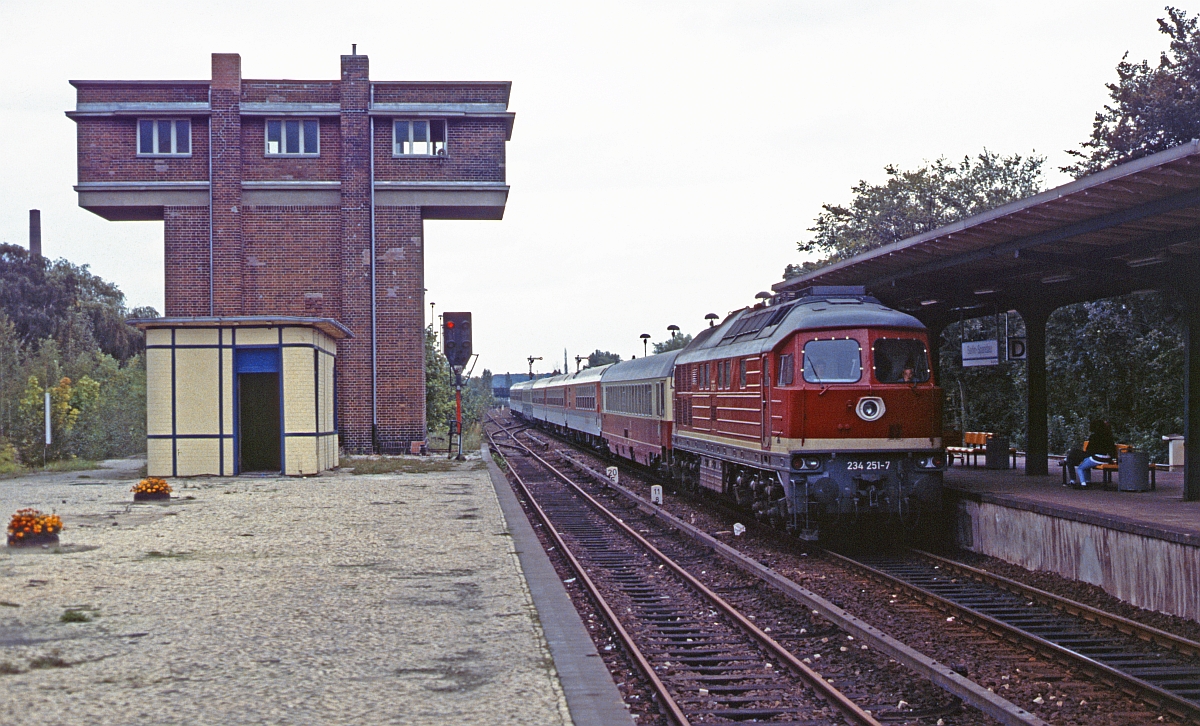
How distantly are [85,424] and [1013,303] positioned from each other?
52886mm

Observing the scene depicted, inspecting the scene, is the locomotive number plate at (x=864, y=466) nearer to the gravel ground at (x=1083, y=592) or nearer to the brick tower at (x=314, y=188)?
the gravel ground at (x=1083, y=592)

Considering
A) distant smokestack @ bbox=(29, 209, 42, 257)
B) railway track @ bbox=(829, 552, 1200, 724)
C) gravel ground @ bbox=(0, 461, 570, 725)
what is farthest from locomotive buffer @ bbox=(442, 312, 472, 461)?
distant smokestack @ bbox=(29, 209, 42, 257)

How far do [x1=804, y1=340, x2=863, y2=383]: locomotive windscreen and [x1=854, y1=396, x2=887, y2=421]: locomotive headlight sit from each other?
287mm

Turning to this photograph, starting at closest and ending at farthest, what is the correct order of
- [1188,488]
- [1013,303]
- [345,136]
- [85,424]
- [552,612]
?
[552,612], [1188,488], [1013,303], [345,136], [85,424]

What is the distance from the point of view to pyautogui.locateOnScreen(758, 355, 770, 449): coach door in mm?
14516

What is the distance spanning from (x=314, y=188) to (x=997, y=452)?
71.3 ft

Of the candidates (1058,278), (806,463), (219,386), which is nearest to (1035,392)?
(1058,278)

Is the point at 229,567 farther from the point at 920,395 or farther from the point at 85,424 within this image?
the point at 85,424

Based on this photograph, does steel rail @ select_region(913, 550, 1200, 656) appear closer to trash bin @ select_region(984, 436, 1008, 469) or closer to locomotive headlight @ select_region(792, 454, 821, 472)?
locomotive headlight @ select_region(792, 454, 821, 472)

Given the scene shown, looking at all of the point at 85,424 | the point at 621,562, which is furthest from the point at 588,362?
the point at 621,562

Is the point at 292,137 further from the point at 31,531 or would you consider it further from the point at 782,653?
the point at 782,653

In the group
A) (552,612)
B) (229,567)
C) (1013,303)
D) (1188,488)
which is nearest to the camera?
(552,612)

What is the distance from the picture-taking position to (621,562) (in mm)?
14078

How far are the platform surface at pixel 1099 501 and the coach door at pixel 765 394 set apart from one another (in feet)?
9.36
